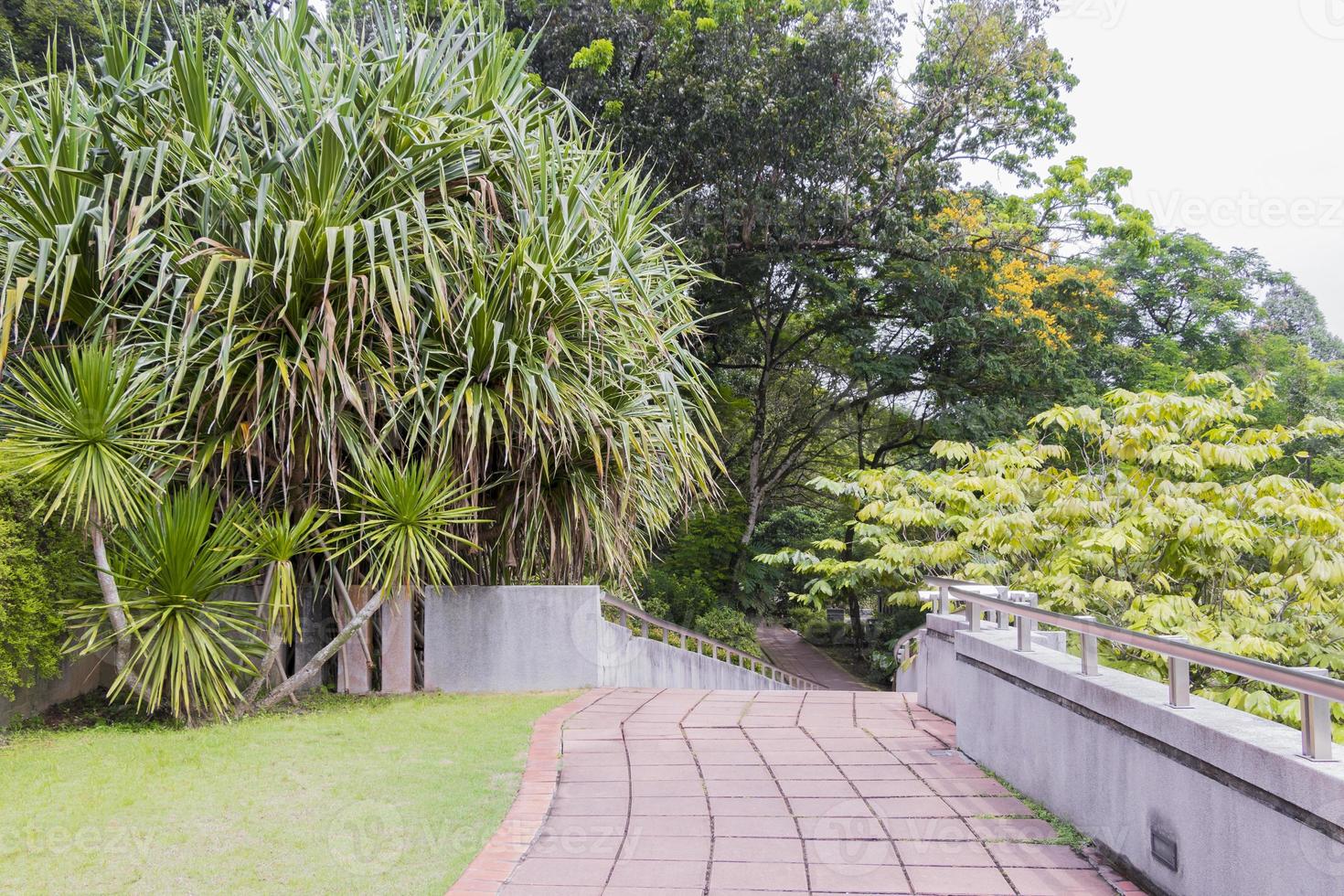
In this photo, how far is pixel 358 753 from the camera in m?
4.73

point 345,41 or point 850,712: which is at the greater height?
point 345,41

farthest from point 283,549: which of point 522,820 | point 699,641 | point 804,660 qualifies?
point 804,660

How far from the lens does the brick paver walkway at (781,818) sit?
10.1ft

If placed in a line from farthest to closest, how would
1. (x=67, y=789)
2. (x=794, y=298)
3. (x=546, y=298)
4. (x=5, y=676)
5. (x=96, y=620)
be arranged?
(x=794, y=298) → (x=546, y=298) → (x=96, y=620) → (x=5, y=676) → (x=67, y=789)

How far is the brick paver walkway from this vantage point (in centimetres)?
308

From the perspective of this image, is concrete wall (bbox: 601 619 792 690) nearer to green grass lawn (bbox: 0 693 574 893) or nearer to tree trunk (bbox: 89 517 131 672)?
green grass lawn (bbox: 0 693 574 893)

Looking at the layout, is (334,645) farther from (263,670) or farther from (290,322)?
(290,322)

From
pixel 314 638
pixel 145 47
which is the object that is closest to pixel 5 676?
pixel 314 638

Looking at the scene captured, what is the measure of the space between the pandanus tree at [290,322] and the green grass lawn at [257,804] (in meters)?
0.57

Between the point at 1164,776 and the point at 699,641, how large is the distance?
8289 millimetres

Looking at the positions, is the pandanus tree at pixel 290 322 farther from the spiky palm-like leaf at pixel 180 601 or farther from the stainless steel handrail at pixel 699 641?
the stainless steel handrail at pixel 699 641

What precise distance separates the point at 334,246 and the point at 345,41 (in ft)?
6.44

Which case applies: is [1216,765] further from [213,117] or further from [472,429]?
[213,117]

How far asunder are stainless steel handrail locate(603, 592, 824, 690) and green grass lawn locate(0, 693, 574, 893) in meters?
2.86
